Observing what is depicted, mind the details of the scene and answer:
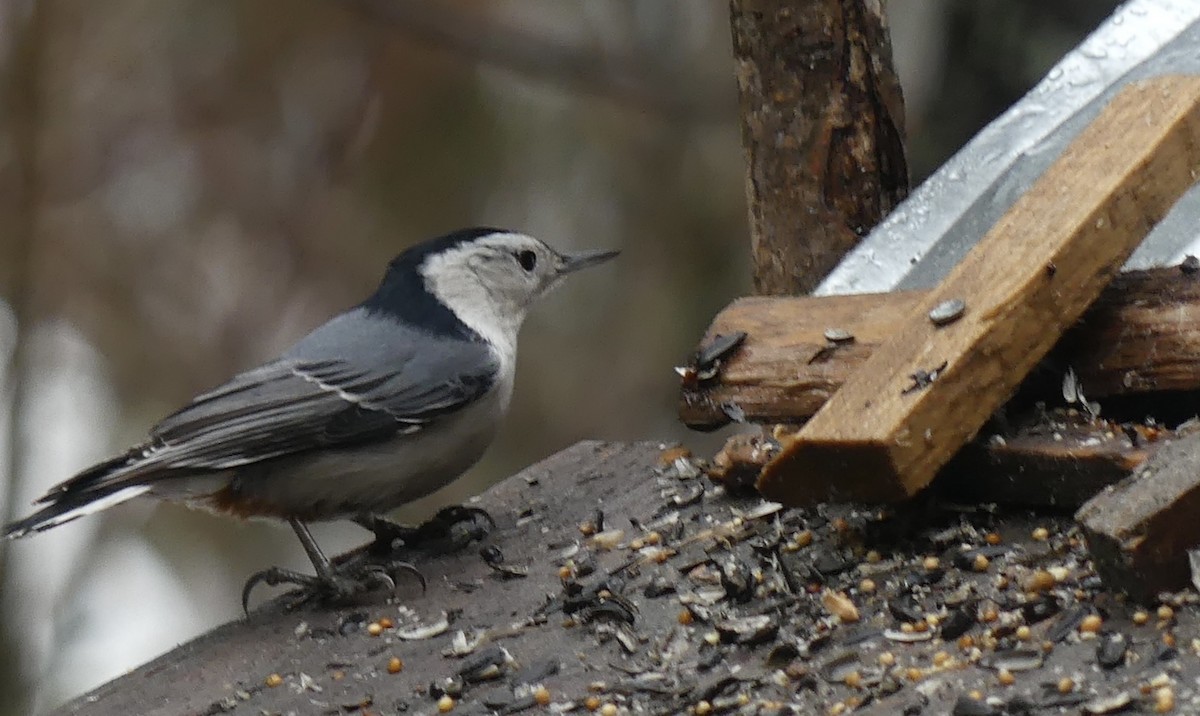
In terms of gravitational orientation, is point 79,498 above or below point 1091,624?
above

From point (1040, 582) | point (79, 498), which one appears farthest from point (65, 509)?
point (1040, 582)

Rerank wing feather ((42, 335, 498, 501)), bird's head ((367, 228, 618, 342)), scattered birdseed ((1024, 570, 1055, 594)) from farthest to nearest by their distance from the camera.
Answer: bird's head ((367, 228, 618, 342))
wing feather ((42, 335, 498, 501))
scattered birdseed ((1024, 570, 1055, 594))

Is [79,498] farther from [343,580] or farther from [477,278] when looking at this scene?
[477,278]

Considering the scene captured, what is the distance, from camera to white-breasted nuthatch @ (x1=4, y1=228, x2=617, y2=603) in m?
2.60

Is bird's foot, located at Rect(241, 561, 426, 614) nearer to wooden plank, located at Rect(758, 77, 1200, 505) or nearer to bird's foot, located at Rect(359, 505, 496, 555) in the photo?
bird's foot, located at Rect(359, 505, 496, 555)

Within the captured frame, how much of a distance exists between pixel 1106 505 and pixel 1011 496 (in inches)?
12.2

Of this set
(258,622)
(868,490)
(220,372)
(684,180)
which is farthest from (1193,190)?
(220,372)

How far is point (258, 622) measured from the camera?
2379mm

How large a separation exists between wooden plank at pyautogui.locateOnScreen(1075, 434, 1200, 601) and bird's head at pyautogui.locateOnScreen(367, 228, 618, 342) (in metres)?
1.65

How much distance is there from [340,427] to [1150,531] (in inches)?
61.7

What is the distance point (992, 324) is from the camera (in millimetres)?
1802

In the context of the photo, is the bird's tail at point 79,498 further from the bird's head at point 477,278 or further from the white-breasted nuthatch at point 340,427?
the bird's head at point 477,278

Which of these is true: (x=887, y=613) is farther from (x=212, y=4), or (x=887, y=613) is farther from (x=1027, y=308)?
(x=212, y=4)

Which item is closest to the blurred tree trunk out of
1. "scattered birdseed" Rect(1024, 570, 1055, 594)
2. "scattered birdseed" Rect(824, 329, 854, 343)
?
"scattered birdseed" Rect(824, 329, 854, 343)
